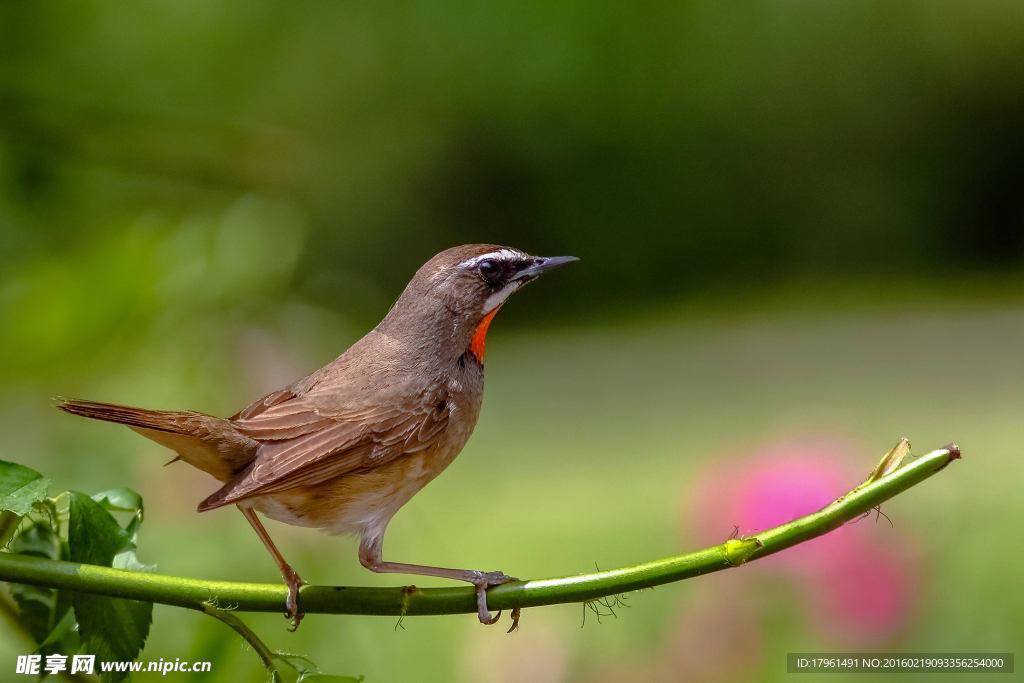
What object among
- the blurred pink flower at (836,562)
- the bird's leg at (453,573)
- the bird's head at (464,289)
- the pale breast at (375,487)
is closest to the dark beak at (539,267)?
the bird's head at (464,289)

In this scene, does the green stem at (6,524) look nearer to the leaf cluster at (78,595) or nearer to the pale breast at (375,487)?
the leaf cluster at (78,595)

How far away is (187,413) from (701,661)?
1917 millimetres

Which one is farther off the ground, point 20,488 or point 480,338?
point 480,338

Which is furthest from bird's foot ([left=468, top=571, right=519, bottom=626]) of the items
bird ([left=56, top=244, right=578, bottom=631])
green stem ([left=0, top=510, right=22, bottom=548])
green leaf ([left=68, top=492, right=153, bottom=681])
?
green stem ([left=0, top=510, right=22, bottom=548])

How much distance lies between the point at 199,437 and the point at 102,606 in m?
0.26

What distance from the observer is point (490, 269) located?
1128 millimetres

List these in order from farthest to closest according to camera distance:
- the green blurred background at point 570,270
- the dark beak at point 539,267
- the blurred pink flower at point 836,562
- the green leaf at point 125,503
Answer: the blurred pink flower at point 836,562, the green blurred background at point 570,270, the dark beak at point 539,267, the green leaf at point 125,503

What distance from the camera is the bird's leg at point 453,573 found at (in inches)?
33.5

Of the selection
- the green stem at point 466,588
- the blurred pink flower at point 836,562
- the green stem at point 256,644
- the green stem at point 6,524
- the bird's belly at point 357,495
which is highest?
the blurred pink flower at point 836,562


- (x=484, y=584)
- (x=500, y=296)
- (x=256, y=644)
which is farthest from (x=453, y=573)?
(x=500, y=296)

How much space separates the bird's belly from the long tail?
63 mm

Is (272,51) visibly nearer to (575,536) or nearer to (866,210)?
(575,536)

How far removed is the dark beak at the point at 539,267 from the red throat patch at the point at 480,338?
0.27 ft

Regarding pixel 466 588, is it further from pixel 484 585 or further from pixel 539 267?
pixel 539 267
